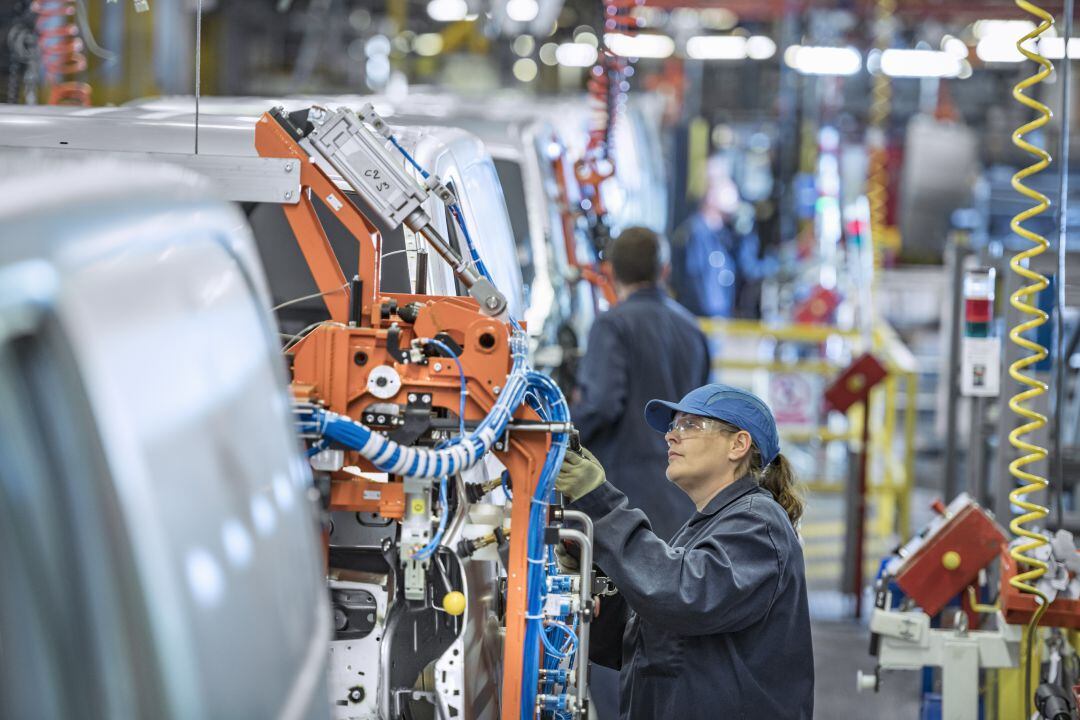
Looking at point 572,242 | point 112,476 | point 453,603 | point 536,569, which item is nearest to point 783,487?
point 536,569

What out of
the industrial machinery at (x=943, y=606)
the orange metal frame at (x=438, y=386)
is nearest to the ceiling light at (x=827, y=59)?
the industrial machinery at (x=943, y=606)

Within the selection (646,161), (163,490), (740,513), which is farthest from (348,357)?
(646,161)

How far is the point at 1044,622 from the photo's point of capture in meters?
4.29

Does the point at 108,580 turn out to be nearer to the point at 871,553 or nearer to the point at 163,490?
the point at 163,490

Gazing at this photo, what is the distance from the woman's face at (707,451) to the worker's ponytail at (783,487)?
147 mm

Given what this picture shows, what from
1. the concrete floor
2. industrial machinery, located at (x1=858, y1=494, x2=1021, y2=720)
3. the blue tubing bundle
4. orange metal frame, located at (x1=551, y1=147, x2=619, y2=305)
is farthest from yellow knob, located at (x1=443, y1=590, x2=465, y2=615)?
orange metal frame, located at (x1=551, y1=147, x2=619, y2=305)

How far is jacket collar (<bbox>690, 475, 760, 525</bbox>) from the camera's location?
3451mm

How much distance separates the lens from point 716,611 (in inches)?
125

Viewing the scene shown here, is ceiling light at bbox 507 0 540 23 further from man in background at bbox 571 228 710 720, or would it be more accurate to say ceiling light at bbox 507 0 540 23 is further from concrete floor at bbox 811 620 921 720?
man in background at bbox 571 228 710 720

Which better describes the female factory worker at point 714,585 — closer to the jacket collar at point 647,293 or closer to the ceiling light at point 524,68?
the jacket collar at point 647,293

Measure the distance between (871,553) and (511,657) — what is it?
6.36 metres

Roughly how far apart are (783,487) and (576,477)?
64 centimetres

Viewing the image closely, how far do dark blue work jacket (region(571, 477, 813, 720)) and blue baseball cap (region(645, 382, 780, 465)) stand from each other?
16 cm

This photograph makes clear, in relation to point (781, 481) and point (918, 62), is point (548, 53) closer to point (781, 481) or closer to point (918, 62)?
point (918, 62)
